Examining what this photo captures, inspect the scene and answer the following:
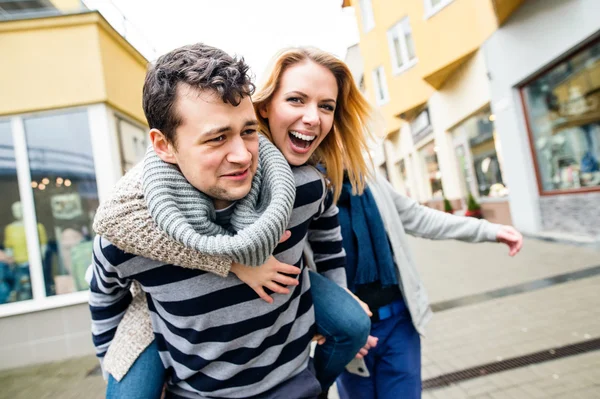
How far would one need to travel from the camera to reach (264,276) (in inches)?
45.7

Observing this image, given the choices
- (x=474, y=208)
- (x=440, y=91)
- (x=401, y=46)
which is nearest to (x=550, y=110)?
(x=474, y=208)

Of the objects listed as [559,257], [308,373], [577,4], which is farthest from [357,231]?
[577,4]

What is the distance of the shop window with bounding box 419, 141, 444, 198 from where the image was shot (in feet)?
48.5

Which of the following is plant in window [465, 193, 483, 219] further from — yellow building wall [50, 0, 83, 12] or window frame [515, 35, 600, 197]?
yellow building wall [50, 0, 83, 12]

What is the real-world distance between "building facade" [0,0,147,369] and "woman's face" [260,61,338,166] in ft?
15.5

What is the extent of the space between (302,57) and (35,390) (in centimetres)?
480

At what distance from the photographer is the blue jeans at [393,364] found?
1878mm

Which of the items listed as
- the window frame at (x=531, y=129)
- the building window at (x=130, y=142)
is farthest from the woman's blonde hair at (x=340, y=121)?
the window frame at (x=531, y=129)

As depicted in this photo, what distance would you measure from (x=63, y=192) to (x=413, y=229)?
522 cm

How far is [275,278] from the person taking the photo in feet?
3.87

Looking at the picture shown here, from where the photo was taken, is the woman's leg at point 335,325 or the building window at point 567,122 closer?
the woman's leg at point 335,325

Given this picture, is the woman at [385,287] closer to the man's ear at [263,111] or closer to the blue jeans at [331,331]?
the blue jeans at [331,331]

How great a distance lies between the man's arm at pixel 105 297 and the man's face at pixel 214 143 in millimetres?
347

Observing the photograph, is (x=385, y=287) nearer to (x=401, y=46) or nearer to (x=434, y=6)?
(x=434, y=6)
